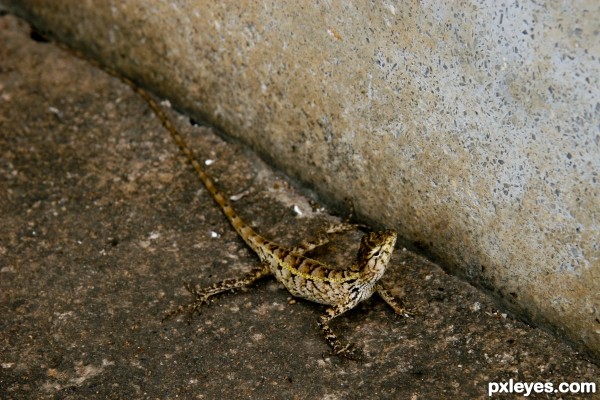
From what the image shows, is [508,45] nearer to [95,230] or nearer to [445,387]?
[445,387]

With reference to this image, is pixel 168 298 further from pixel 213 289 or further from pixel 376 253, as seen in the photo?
pixel 376 253

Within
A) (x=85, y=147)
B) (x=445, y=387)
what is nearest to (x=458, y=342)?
(x=445, y=387)

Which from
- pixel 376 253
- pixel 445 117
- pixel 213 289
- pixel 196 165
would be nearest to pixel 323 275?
pixel 376 253

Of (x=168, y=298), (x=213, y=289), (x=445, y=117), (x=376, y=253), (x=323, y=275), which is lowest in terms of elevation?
(x=168, y=298)

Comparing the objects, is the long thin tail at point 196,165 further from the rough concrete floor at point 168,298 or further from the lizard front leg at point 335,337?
the lizard front leg at point 335,337

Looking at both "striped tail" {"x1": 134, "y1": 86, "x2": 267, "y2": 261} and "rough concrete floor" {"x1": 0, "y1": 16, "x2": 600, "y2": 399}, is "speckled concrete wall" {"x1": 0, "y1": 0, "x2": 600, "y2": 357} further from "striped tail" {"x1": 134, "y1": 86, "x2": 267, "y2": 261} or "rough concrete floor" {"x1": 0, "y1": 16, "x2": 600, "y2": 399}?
"striped tail" {"x1": 134, "y1": 86, "x2": 267, "y2": 261}

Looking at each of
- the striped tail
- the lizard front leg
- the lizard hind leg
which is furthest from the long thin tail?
the lizard front leg

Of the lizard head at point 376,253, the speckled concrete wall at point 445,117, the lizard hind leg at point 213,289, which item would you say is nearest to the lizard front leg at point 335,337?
the lizard head at point 376,253
